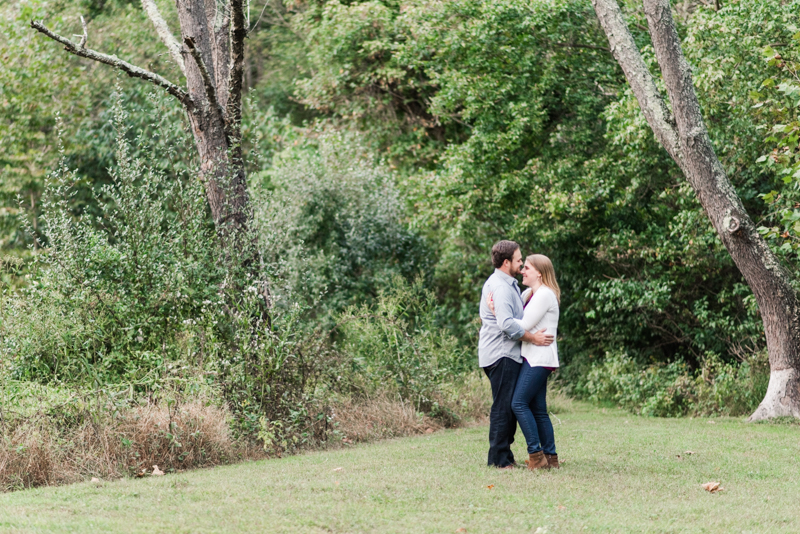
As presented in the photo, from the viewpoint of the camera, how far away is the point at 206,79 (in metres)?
9.04

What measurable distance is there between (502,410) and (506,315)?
0.82 metres

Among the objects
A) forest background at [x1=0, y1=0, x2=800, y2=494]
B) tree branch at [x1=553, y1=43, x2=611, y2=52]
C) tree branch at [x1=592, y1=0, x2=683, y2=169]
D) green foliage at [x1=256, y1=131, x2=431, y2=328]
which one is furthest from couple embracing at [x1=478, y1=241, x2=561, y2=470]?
tree branch at [x1=553, y1=43, x2=611, y2=52]

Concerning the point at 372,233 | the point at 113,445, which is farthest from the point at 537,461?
the point at 372,233

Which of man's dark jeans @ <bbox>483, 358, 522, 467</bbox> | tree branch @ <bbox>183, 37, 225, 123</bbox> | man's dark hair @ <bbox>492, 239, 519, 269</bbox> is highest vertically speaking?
tree branch @ <bbox>183, 37, 225, 123</bbox>

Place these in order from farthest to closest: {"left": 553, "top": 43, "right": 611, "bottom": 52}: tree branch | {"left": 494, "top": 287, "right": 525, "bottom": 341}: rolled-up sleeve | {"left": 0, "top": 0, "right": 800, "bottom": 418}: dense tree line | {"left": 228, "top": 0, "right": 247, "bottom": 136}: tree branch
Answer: {"left": 553, "top": 43, "right": 611, "bottom": 52}: tree branch, {"left": 0, "top": 0, "right": 800, "bottom": 418}: dense tree line, {"left": 228, "top": 0, "right": 247, "bottom": 136}: tree branch, {"left": 494, "top": 287, "right": 525, "bottom": 341}: rolled-up sleeve

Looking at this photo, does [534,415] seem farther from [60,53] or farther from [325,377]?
[60,53]

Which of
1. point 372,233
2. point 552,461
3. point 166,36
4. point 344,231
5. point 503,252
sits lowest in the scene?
point 552,461

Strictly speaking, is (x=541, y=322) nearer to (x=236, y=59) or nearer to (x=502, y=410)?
(x=502, y=410)

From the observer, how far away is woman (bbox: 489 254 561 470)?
259 inches

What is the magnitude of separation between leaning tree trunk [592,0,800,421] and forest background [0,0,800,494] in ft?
2.43

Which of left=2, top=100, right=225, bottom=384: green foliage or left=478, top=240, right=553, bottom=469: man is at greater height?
left=2, top=100, right=225, bottom=384: green foliage

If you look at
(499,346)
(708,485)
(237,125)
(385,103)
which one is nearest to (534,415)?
(499,346)

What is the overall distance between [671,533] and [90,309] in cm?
563

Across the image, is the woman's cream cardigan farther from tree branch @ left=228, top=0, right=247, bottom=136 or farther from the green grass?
tree branch @ left=228, top=0, right=247, bottom=136
